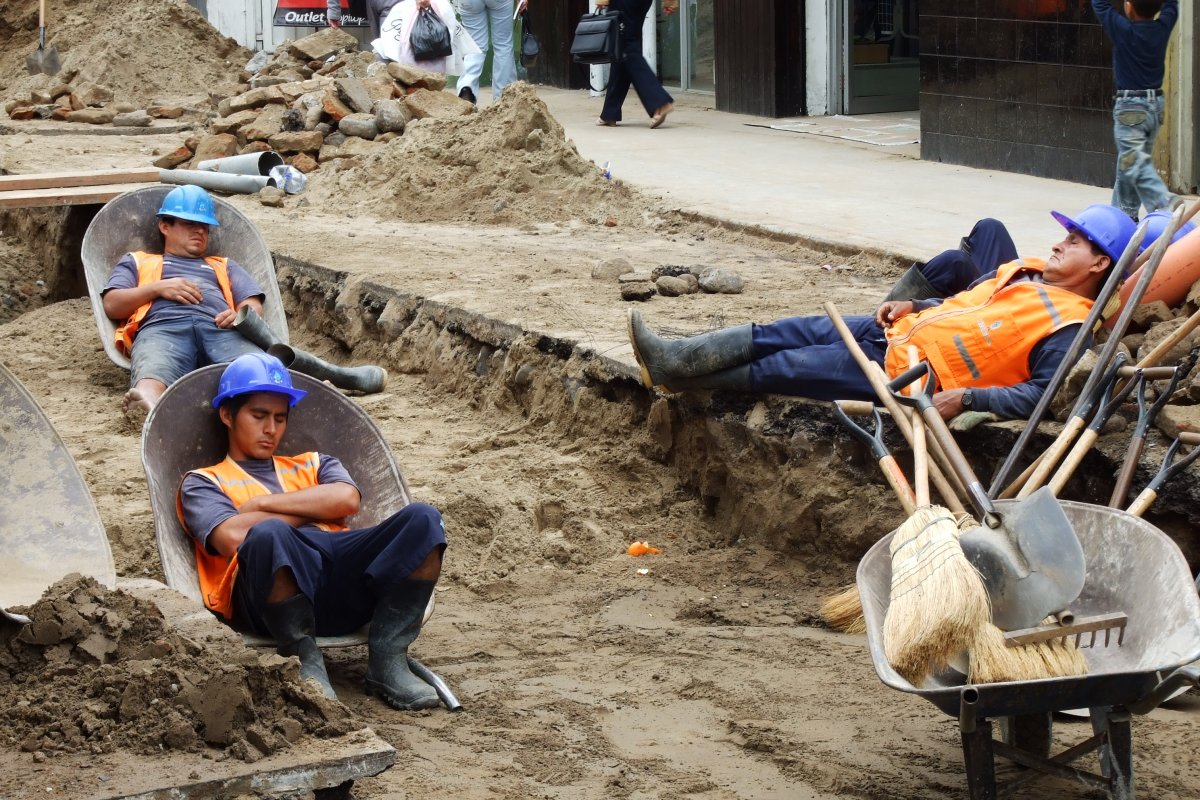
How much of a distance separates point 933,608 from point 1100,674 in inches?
15.2

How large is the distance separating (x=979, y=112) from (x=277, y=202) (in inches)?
217

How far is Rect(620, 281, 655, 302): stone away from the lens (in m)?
7.96

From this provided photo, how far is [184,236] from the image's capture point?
8.08 m

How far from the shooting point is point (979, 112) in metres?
11.9

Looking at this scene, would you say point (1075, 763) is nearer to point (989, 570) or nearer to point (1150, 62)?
point (989, 570)

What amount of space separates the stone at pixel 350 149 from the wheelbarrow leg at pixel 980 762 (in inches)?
377

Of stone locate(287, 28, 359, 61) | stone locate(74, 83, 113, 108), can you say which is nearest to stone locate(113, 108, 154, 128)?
stone locate(74, 83, 113, 108)

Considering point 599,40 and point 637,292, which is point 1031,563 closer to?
point 637,292

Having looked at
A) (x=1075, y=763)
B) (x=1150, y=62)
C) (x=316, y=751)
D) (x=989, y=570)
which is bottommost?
(x=1075, y=763)

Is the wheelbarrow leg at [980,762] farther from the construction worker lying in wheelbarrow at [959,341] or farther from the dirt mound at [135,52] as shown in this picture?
the dirt mound at [135,52]

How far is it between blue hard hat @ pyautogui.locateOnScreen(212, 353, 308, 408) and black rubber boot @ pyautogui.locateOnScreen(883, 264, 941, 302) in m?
2.52

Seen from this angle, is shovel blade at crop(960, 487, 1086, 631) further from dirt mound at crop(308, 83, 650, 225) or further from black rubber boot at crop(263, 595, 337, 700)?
dirt mound at crop(308, 83, 650, 225)

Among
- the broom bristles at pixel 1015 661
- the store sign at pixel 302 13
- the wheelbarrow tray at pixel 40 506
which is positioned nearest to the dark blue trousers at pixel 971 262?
the broom bristles at pixel 1015 661

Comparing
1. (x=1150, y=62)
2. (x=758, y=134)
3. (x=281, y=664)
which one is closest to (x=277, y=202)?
(x=758, y=134)
